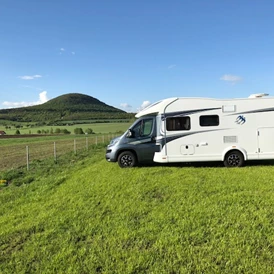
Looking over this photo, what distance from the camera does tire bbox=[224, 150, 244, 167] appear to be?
9.34 meters

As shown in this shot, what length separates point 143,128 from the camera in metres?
9.91

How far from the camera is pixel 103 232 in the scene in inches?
165

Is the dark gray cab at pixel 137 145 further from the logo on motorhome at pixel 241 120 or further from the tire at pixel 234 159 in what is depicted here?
the logo on motorhome at pixel 241 120

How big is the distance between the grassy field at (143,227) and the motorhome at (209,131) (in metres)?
2.04

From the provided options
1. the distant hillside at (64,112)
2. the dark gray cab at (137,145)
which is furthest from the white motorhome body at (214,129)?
the distant hillside at (64,112)

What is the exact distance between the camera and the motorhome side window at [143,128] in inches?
387

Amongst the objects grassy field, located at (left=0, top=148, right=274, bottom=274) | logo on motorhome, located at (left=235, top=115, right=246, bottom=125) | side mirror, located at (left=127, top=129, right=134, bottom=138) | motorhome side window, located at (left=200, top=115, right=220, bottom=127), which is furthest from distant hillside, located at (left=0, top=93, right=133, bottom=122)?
grassy field, located at (left=0, top=148, right=274, bottom=274)

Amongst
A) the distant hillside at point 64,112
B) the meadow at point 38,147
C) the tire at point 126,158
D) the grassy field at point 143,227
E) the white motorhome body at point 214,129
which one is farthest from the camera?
the distant hillside at point 64,112

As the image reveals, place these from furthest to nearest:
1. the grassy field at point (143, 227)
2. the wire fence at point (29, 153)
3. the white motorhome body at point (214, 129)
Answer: the wire fence at point (29, 153), the white motorhome body at point (214, 129), the grassy field at point (143, 227)

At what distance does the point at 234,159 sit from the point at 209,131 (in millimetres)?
1336

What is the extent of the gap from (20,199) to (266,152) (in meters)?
7.94

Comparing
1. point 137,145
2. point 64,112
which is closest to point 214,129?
point 137,145

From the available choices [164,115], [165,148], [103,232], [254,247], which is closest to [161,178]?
[165,148]

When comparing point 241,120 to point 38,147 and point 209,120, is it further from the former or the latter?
point 38,147
